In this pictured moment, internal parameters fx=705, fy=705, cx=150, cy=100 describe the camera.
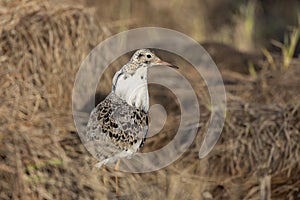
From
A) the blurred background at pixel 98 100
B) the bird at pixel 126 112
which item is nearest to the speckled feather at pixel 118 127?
the bird at pixel 126 112

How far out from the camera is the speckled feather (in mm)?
4238

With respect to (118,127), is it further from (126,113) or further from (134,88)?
(134,88)

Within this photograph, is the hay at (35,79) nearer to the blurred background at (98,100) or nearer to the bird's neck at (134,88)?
the blurred background at (98,100)

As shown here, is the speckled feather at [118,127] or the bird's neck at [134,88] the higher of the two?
the bird's neck at [134,88]

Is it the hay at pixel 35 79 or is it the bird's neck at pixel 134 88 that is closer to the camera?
the bird's neck at pixel 134 88

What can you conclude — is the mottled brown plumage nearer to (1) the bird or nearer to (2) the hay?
(1) the bird

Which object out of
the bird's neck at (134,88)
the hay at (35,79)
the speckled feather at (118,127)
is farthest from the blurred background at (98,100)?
the bird's neck at (134,88)

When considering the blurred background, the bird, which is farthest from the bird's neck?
the blurred background

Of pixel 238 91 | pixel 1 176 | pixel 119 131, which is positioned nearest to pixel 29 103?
pixel 1 176

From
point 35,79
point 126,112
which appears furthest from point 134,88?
point 35,79

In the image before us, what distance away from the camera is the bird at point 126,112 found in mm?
4191

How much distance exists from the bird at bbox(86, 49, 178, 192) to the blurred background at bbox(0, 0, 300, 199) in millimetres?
605

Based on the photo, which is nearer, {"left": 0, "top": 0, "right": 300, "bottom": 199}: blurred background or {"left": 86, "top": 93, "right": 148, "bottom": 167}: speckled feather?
{"left": 86, "top": 93, "right": 148, "bottom": 167}: speckled feather

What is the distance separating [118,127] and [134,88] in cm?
27
